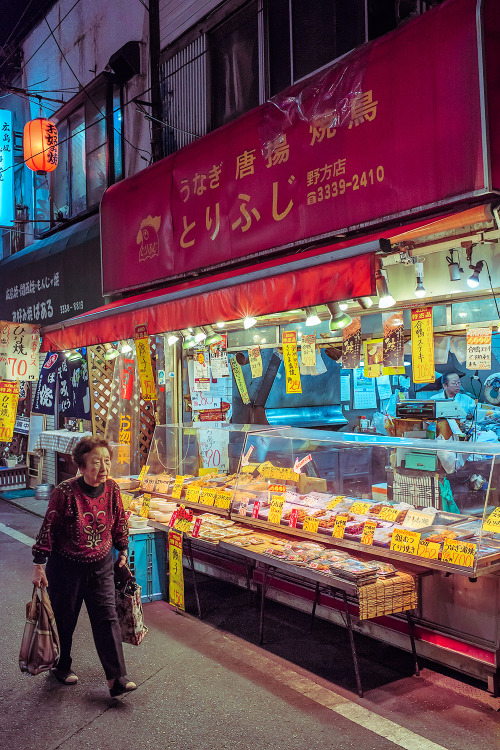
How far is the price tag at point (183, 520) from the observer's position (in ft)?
23.6

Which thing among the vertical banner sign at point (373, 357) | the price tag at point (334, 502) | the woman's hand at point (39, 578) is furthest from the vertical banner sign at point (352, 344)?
the woman's hand at point (39, 578)

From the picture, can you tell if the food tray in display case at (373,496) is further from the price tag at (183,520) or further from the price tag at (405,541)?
the price tag at (183,520)

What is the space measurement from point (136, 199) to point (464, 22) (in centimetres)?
652

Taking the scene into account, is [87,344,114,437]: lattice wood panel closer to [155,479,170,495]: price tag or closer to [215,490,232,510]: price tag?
[155,479,170,495]: price tag

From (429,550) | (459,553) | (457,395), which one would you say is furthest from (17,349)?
(459,553)

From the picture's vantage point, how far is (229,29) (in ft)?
36.2

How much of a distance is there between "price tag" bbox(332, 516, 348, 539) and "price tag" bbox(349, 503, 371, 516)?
269 millimetres

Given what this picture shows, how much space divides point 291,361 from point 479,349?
246cm

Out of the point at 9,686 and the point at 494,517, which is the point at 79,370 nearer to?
the point at 9,686

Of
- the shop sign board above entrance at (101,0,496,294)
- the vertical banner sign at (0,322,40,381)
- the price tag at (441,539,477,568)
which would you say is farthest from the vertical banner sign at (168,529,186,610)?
the vertical banner sign at (0,322,40,381)

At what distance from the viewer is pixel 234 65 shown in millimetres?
10961

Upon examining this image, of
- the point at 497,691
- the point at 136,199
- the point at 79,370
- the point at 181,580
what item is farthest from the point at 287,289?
the point at 79,370

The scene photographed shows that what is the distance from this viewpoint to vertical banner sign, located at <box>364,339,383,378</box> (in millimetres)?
7480

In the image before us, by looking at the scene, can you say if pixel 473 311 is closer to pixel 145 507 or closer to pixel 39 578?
pixel 145 507
